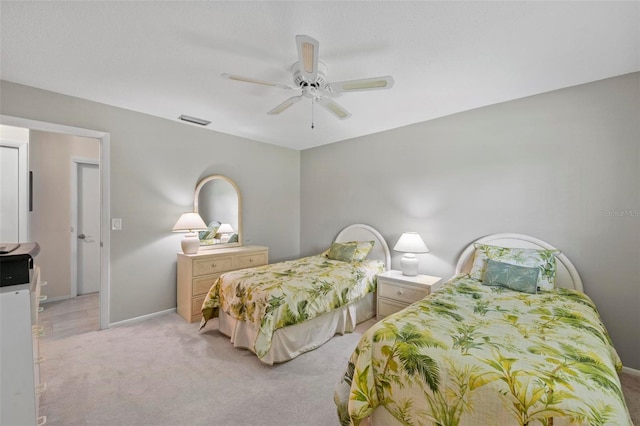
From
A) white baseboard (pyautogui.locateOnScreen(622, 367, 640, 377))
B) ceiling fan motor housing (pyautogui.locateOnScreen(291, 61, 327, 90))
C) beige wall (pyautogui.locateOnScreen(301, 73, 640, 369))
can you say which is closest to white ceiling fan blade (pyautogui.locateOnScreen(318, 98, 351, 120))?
ceiling fan motor housing (pyautogui.locateOnScreen(291, 61, 327, 90))

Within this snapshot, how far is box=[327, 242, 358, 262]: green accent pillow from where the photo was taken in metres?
3.69

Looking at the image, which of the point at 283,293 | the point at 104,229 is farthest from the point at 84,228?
the point at 283,293

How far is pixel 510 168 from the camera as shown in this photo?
2883 mm

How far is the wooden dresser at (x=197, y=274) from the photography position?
3.27m

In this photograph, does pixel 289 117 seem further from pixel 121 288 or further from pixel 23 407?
pixel 23 407

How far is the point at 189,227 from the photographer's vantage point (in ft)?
11.1

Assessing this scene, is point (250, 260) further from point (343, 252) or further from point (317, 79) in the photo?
point (317, 79)

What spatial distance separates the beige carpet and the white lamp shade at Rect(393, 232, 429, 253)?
1.16m

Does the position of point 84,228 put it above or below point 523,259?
above

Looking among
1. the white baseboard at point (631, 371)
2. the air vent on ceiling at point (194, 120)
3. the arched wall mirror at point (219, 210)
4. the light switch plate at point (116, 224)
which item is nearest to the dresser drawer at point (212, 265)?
the arched wall mirror at point (219, 210)

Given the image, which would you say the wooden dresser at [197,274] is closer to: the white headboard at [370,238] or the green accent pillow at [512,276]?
the white headboard at [370,238]

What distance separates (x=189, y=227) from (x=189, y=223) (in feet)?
0.18

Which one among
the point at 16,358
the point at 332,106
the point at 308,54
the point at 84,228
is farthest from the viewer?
the point at 84,228

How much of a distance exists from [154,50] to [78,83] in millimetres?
1183
